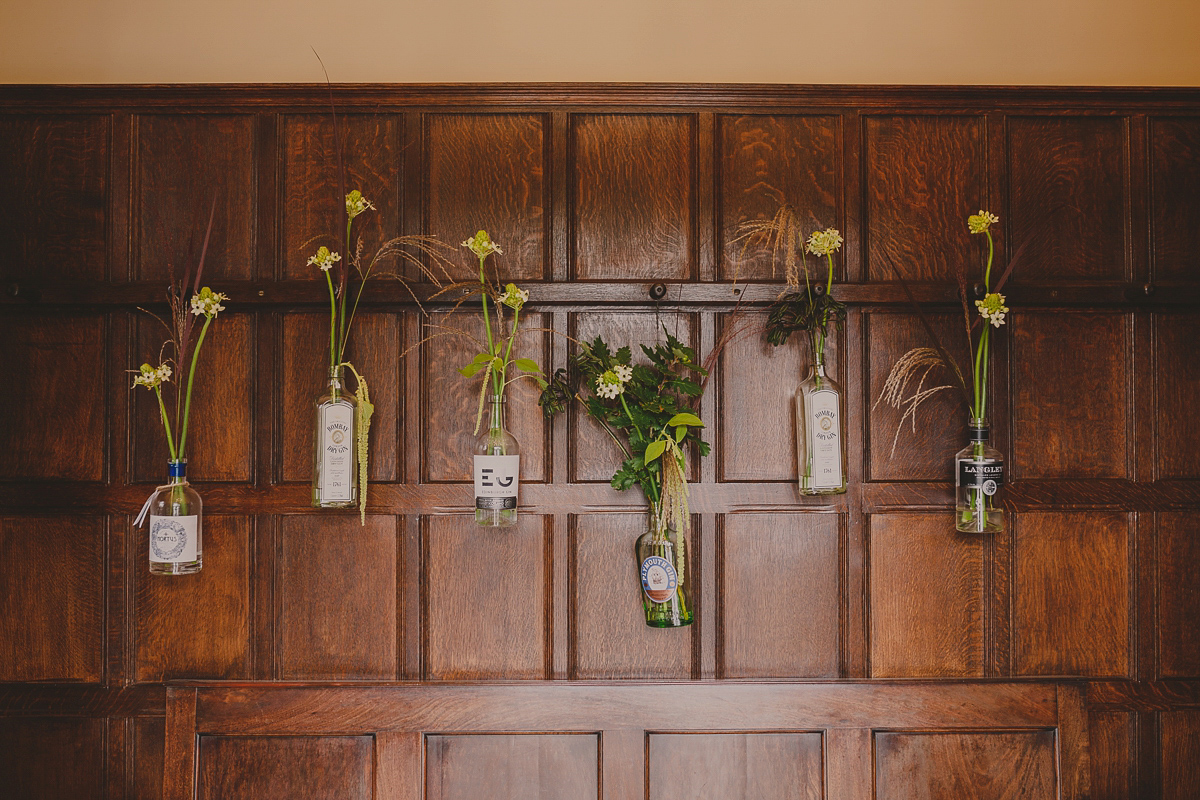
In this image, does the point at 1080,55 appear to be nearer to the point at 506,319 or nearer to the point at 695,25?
the point at 695,25

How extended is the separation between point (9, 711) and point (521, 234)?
203cm

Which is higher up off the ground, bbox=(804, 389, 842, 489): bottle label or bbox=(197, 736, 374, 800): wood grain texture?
bbox=(804, 389, 842, 489): bottle label

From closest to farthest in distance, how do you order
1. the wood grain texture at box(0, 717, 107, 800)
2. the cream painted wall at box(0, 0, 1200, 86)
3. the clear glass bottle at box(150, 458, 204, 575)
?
the clear glass bottle at box(150, 458, 204, 575) < the wood grain texture at box(0, 717, 107, 800) < the cream painted wall at box(0, 0, 1200, 86)

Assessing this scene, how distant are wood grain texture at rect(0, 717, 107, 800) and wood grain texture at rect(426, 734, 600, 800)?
0.99 meters

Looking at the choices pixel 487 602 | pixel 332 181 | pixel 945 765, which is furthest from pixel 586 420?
pixel 945 765

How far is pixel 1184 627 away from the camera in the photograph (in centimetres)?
228

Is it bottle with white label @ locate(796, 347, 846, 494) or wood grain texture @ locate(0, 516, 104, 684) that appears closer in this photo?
bottle with white label @ locate(796, 347, 846, 494)

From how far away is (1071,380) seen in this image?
2.31 metres

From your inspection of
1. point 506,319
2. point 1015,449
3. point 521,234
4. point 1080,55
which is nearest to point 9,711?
point 506,319

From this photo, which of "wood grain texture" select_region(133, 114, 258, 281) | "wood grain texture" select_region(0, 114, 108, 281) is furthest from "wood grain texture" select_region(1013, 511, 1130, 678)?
"wood grain texture" select_region(0, 114, 108, 281)

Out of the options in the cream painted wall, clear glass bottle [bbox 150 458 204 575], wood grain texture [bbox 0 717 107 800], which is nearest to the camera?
clear glass bottle [bbox 150 458 204 575]

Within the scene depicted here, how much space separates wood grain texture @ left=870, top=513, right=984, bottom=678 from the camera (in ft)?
7.40

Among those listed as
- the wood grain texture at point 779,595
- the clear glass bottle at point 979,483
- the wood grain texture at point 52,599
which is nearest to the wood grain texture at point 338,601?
the wood grain texture at point 52,599

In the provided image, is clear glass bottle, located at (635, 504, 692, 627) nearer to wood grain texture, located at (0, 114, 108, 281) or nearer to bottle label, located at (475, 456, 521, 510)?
bottle label, located at (475, 456, 521, 510)
